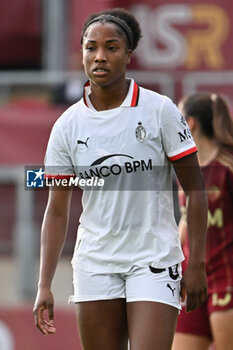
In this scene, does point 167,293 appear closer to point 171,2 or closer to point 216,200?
point 216,200

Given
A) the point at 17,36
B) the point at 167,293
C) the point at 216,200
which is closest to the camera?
the point at 167,293

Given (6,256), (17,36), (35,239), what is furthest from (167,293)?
(17,36)

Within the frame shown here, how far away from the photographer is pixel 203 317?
4.94 metres

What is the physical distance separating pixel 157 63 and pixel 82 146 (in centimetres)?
776

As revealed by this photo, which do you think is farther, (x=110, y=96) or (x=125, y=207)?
(x=110, y=96)

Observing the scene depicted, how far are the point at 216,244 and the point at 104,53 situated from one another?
1.43 m

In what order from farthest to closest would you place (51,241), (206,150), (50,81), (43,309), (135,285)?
(50,81) → (206,150) → (51,241) → (43,309) → (135,285)

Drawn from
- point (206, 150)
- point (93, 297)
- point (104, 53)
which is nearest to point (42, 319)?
point (93, 297)

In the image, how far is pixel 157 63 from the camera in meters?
11.7

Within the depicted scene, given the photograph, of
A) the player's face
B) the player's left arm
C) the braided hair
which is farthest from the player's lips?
the player's left arm

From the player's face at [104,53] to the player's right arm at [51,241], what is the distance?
521 mm

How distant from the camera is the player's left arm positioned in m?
3.92

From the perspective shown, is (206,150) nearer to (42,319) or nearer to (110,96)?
(110,96)

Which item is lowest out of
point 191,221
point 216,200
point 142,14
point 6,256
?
point 6,256
